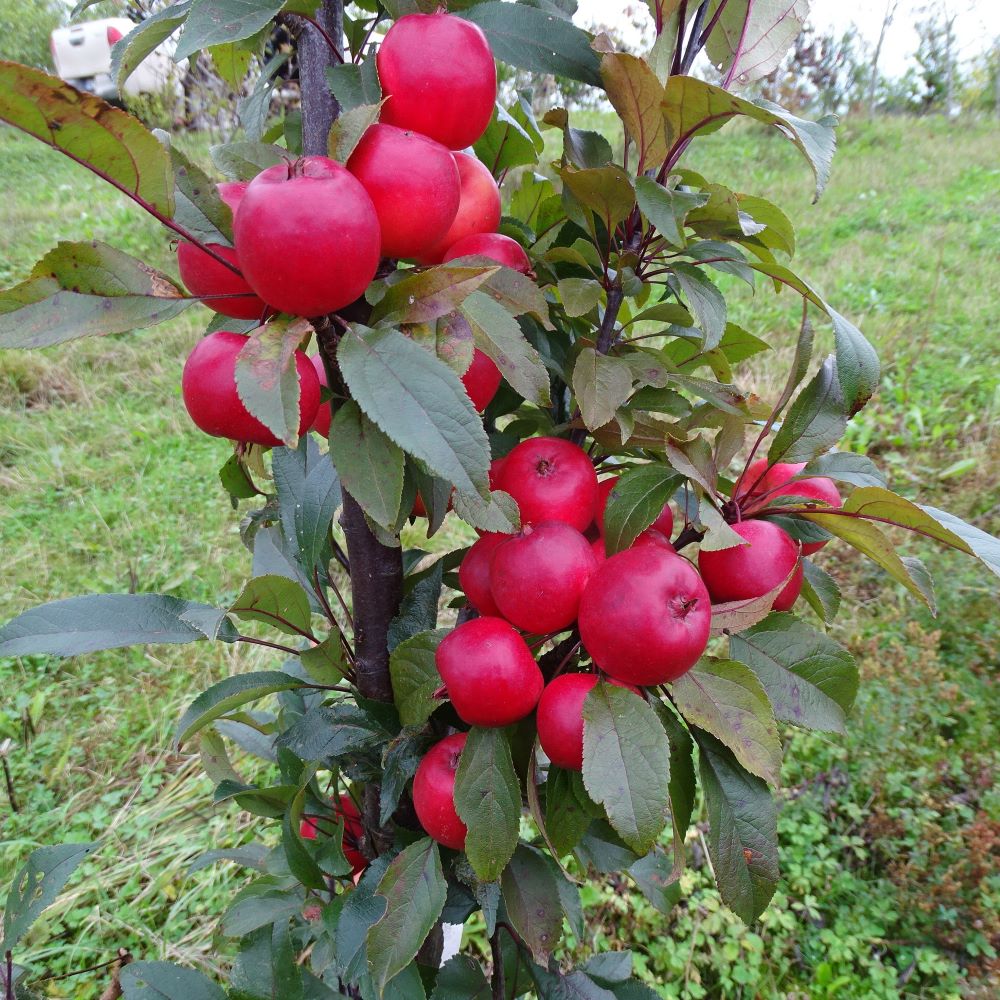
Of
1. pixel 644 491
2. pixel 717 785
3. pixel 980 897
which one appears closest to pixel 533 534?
pixel 644 491

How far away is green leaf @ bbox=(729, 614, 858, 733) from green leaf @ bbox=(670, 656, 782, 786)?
0.05 m

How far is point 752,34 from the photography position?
0.64m

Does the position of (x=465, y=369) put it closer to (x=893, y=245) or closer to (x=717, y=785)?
(x=717, y=785)

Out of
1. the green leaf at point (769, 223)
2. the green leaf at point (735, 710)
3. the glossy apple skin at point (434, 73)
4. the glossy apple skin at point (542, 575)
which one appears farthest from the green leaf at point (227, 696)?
the green leaf at point (769, 223)

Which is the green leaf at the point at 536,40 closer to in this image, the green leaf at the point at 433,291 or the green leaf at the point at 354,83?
the green leaf at the point at 354,83

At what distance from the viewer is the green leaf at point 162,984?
2.70 ft

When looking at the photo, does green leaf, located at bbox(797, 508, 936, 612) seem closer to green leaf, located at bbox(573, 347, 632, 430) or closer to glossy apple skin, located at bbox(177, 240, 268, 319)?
green leaf, located at bbox(573, 347, 632, 430)

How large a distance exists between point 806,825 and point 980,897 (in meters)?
0.34

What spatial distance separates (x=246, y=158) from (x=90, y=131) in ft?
0.42

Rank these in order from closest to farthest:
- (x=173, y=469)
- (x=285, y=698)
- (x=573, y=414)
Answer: (x=573, y=414), (x=285, y=698), (x=173, y=469)

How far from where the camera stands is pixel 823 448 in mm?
664

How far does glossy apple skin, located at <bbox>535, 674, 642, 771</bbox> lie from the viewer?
0.55 metres

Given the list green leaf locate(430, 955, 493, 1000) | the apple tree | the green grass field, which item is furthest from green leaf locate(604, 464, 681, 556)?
the green grass field

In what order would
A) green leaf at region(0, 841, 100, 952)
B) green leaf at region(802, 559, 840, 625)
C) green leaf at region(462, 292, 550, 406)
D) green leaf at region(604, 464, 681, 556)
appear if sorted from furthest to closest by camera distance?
green leaf at region(0, 841, 100, 952) < green leaf at region(802, 559, 840, 625) < green leaf at region(604, 464, 681, 556) < green leaf at region(462, 292, 550, 406)
